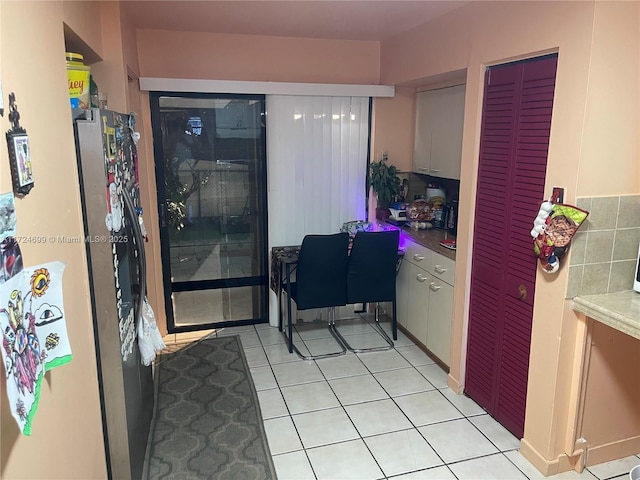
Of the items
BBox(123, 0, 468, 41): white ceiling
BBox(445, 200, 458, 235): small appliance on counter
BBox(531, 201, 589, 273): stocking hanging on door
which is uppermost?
BBox(123, 0, 468, 41): white ceiling

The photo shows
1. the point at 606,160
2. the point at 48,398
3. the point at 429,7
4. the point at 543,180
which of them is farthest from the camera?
the point at 429,7

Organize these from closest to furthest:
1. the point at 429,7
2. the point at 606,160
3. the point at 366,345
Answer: the point at 606,160 → the point at 429,7 → the point at 366,345

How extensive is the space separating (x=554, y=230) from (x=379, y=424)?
56.5 inches

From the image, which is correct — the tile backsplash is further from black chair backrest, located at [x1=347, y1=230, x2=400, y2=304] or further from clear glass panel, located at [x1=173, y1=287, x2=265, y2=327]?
clear glass panel, located at [x1=173, y1=287, x2=265, y2=327]

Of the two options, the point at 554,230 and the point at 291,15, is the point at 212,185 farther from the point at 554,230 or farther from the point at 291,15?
the point at 554,230

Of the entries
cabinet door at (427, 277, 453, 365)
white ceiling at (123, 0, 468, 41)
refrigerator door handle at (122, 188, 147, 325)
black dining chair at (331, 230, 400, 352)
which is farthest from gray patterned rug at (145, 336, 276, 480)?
white ceiling at (123, 0, 468, 41)

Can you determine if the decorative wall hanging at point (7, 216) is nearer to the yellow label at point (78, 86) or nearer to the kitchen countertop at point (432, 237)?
the yellow label at point (78, 86)

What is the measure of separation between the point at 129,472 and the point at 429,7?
292 cm

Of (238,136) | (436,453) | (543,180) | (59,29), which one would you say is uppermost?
(59,29)

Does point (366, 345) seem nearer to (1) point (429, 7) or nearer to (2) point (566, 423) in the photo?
(2) point (566, 423)

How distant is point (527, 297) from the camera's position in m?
2.40

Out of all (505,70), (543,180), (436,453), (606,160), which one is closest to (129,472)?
(436,453)

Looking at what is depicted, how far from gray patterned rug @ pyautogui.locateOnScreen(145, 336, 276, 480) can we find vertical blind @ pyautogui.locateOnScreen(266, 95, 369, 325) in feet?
2.86

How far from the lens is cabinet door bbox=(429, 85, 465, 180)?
10.8 ft
